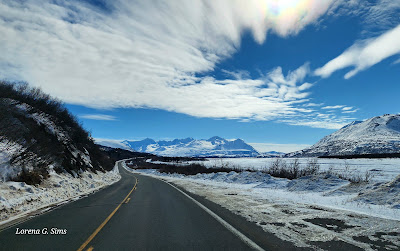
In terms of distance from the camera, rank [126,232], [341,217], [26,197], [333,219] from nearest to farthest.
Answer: [126,232], [333,219], [341,217], [26,197]

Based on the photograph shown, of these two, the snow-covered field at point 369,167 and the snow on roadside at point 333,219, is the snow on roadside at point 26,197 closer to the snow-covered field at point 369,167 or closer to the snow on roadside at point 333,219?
the snow on roadside at point 333,219

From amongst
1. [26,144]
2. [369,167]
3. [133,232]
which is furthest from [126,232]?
[369,167]

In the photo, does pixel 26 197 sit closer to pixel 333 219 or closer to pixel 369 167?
pixel 333 219

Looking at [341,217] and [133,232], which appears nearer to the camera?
[133,232]

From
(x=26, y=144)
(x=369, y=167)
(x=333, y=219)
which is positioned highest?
(x=26, y=144)

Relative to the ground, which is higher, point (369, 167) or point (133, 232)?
point (369, 167)

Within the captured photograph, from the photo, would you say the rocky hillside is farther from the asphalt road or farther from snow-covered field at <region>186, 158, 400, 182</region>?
snow-covered field at <region>186, 158, 400, 182</region>

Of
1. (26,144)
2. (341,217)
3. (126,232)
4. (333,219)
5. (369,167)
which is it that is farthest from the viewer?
(369,167)

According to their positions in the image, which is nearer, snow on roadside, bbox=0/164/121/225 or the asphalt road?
the asphalt road

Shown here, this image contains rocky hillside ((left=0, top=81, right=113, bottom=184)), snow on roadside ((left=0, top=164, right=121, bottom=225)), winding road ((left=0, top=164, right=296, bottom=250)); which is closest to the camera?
winding road ((left=0, top=164, right=296, bottom=250))

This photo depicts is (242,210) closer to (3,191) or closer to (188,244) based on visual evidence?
(188,244)

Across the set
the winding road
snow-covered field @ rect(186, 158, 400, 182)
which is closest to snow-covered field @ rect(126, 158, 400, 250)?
the winding road

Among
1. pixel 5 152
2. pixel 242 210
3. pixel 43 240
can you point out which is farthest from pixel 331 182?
pixel 5 152

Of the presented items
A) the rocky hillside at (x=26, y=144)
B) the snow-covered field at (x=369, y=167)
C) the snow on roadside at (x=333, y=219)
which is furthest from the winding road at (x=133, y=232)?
the snow-covered field at (x=369, y=167)
